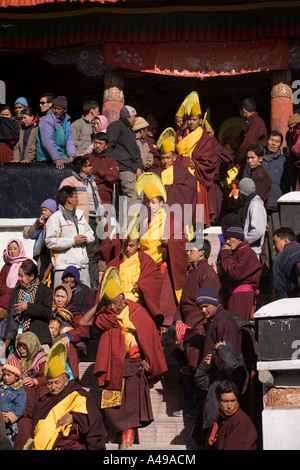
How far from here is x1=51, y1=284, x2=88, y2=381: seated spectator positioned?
1196cm

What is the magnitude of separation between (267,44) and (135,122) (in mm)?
3449

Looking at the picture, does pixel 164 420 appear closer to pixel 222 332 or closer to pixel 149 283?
pixel 222 332

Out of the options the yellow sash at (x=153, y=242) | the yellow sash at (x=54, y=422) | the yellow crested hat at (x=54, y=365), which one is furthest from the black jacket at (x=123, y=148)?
the yellow sash at (x=54, y=422)

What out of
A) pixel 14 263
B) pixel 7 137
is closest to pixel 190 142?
pixel 7 137

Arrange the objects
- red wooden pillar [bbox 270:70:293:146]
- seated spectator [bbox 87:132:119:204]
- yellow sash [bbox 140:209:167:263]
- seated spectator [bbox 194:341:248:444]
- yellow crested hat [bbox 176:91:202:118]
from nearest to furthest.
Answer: seated spectator [bbox 194:341:248:444], yellow sash [bbox 140:209:167:263], seated spectator [bbox 87:132:119:204], yellow crested hat [bbox 176:91:202:118], red wooden pillar [bbox 270:70:293:146]

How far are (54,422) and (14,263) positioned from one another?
11.1ft

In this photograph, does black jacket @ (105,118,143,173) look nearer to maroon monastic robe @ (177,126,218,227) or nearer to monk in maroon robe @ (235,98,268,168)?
maroon monastic robe @ (177,126,218,227)

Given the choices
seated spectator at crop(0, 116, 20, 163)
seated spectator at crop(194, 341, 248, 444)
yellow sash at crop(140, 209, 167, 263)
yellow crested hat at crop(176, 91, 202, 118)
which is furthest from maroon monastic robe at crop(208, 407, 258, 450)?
seated spectator at crop(0, 116, 20, 163)

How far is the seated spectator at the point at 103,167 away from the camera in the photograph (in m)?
14.6

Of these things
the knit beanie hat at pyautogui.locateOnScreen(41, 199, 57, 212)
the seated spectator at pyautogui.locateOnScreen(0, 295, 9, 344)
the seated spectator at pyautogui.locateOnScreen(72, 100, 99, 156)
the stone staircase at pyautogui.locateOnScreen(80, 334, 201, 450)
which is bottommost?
the stone staircase at pyautogui.locateOnScreen(80, 334, 201, 450)

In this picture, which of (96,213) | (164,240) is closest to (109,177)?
(96,213)

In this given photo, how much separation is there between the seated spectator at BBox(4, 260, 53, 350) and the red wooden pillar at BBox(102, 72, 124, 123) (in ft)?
18.9

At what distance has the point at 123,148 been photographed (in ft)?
50.5

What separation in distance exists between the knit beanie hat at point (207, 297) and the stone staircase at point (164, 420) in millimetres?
1077
